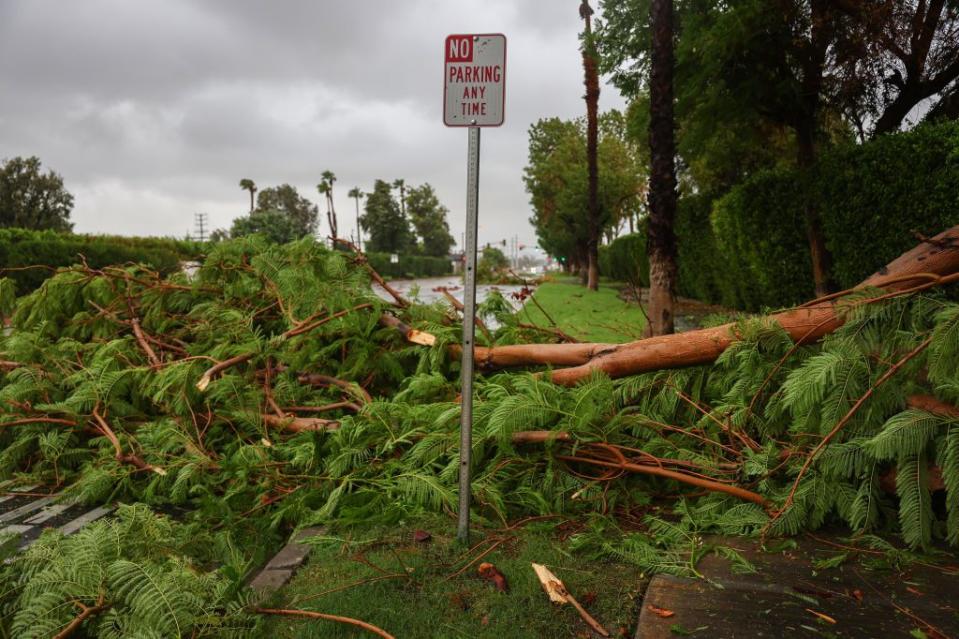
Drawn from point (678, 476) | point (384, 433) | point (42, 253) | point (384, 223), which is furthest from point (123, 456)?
point (384, 223)

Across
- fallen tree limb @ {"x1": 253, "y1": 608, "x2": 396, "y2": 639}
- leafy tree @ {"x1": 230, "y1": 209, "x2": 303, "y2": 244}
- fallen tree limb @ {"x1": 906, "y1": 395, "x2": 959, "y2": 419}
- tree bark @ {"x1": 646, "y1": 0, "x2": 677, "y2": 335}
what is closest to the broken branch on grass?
fallen tree limb @ {"x1": 253, "y1": 608, "x2": 396, "y2": 639}

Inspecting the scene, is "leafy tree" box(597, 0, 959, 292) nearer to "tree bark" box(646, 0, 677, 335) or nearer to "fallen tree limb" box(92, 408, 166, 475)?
"tree bark" box(646, 0, 677, 335)

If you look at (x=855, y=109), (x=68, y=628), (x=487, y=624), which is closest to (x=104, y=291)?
(x=68, y=628)

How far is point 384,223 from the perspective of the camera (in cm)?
8288

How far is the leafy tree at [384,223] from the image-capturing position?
273ft

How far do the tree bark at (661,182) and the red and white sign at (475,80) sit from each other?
5.81m

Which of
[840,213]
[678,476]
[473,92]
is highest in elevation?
[840,213]

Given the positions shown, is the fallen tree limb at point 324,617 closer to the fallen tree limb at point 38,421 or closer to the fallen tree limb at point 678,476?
the fallen tree limb at point 678,476

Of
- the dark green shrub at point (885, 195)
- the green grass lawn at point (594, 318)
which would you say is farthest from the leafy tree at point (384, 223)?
the dark green shrub at point (885, 195)

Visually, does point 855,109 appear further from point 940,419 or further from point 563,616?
point 563,616

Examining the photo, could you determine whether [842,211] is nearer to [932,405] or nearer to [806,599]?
[932,405]

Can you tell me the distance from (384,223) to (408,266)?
41.0ft

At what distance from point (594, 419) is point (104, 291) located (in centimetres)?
482

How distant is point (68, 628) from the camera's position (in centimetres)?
178
